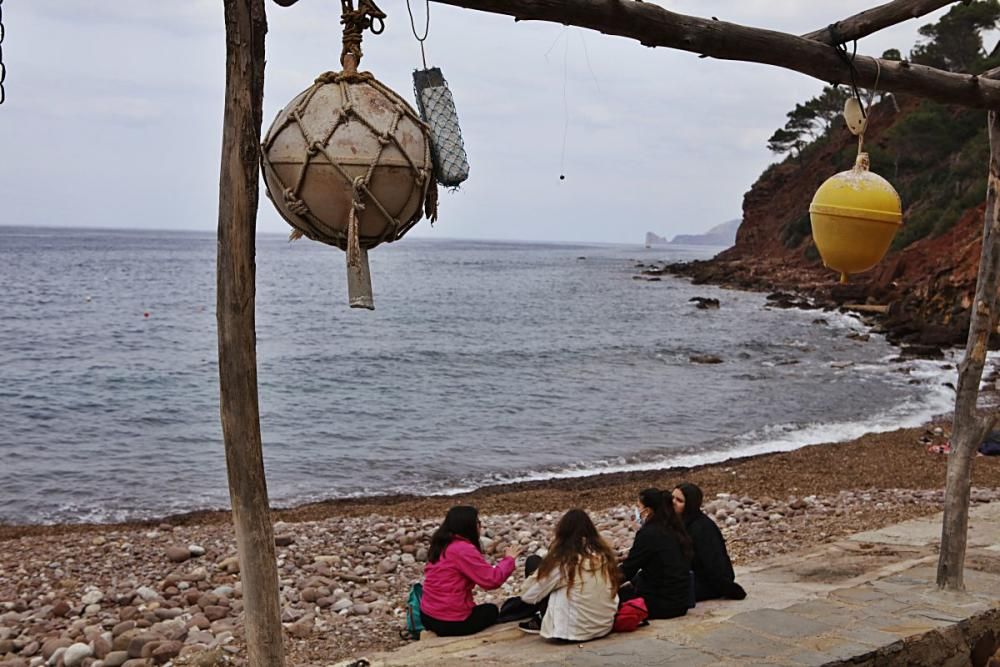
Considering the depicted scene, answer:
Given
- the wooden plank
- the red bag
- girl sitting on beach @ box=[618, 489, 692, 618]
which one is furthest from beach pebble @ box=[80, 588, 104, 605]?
the wooden plank

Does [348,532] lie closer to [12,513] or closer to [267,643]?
[12,513]

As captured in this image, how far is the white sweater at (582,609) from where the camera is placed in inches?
227

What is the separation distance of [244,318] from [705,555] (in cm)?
424

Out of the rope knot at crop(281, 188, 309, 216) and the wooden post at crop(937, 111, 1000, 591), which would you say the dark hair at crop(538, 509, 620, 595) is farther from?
the rope knot at crop(281, 188, 309, 216)

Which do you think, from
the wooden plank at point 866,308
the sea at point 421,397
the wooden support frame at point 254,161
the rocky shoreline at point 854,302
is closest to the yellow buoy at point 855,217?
the wooden support frame at point 254,161

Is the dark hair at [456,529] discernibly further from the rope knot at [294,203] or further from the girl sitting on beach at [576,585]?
the rope knot at [294,203]

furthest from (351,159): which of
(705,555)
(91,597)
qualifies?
(91,597)

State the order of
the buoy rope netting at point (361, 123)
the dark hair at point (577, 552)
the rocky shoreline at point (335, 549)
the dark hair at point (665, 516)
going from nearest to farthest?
the buoy rope netting at point (361, 123) < the dark hair at point (577, 552) < the dark hair at point (665, 516) < the rocky shoreline at point (335, 549)

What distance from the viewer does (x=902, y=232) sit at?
43375 mm

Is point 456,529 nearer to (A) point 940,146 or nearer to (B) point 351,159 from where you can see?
Result: (B) point 351,159

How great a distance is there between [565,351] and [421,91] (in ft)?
101

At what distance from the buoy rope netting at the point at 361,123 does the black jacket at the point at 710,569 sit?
3.92m

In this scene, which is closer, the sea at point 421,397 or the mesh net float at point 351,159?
the mesh net float at point 351,159

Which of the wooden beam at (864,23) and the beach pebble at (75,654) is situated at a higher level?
the wooden beam at (864,23)
